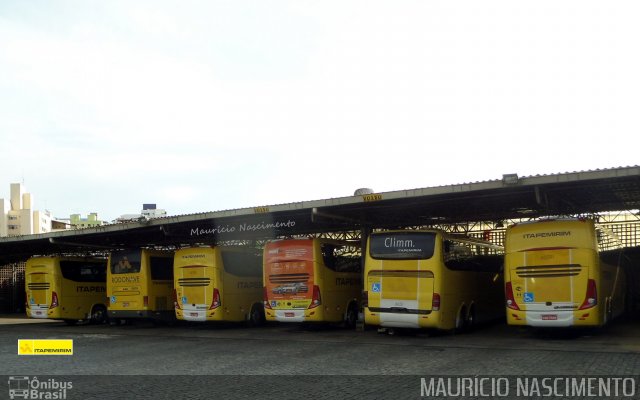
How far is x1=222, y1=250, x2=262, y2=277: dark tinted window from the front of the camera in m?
21.4

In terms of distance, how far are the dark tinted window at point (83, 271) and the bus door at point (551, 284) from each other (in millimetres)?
18471

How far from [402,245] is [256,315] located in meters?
8.19

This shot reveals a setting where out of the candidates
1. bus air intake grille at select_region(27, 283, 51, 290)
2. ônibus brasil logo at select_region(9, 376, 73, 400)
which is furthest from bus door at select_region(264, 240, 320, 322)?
bus air intake grille at select_region(27, 283, 51, 290)

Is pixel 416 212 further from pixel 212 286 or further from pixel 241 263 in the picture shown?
pixel 212 286

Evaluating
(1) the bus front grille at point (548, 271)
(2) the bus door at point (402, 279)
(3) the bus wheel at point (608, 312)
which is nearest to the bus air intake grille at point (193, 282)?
(2) the bus door at point (402, 279)

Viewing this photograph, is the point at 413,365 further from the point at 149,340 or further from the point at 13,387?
the point at 149,340

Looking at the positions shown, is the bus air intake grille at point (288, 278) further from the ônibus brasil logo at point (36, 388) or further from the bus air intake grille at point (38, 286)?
the bus air intake grille at point (38, 286)

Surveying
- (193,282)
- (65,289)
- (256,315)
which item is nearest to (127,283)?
(193,282)

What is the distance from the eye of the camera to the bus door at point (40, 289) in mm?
25094

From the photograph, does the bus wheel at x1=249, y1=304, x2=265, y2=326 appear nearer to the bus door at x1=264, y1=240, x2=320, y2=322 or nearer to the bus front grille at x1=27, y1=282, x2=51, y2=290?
the bus door at x1=264, y1=240, x2=320, y2=322

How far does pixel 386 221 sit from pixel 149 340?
9.64 meters

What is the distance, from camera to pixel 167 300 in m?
23.6

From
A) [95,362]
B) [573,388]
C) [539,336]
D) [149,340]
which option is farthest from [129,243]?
[573,388]

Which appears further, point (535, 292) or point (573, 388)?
point (535, 292)
